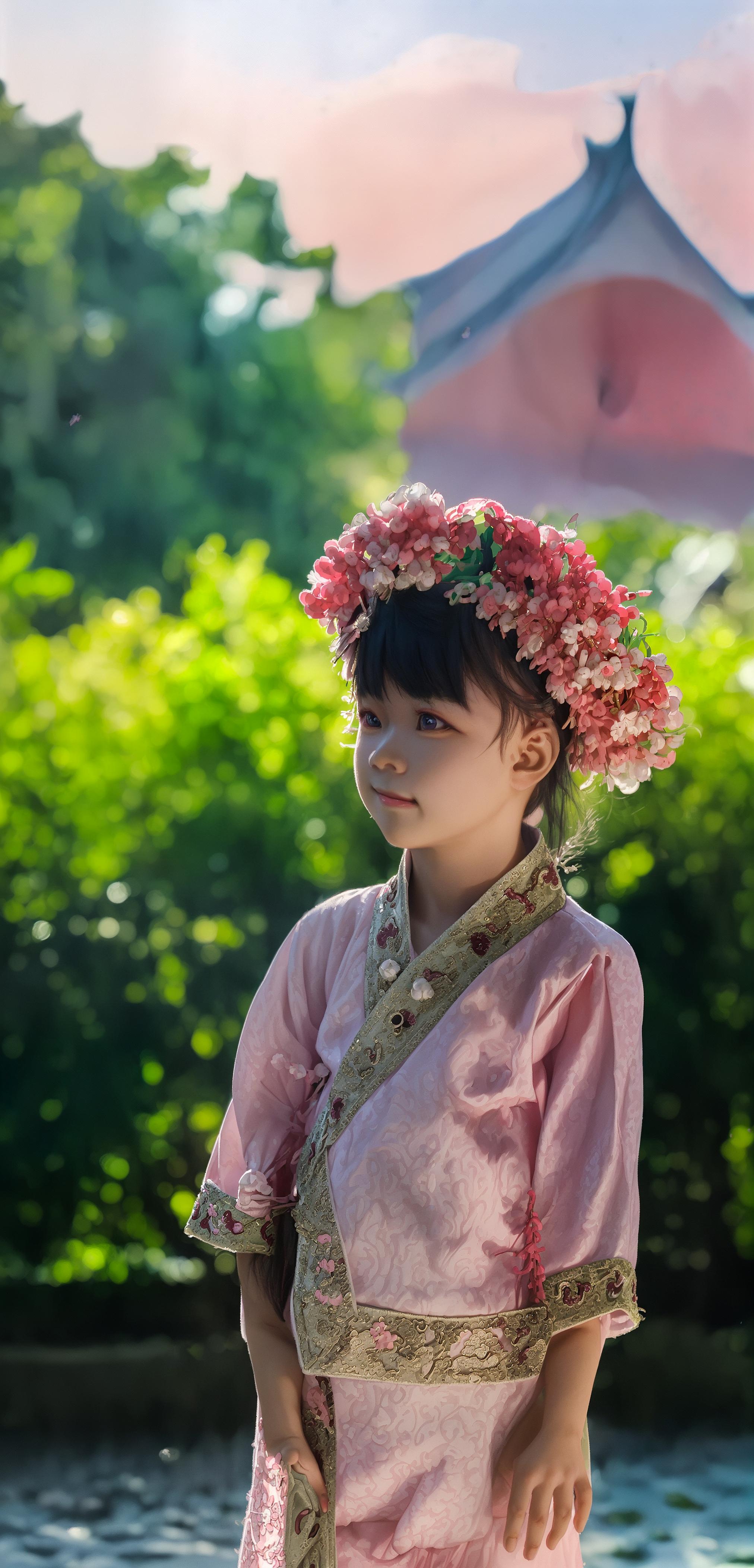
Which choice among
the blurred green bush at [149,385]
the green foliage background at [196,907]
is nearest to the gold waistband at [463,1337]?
the green foliage background at [196,907]

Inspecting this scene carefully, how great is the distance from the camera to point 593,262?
98.5 inches

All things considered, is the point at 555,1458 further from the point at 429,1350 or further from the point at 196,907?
the point at 196,907

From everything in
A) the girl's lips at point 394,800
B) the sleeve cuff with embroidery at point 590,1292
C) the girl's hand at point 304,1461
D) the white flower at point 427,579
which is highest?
the white flower at point 427,579

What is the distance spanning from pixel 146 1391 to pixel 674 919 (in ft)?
3.46

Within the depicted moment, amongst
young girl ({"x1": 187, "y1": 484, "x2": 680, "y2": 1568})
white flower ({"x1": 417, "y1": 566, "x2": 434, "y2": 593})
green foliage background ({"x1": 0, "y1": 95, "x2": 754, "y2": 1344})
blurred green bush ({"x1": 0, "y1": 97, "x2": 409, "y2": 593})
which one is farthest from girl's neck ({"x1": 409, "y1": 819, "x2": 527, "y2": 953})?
blurred green bush ({"x1": 0, "y1": 97, "x2": 409, "y2": 593})

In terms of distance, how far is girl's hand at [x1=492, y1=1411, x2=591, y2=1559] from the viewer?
0.84 meters

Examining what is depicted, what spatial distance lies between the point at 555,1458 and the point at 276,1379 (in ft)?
0.61

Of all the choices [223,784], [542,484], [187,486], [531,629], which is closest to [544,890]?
[531,629]

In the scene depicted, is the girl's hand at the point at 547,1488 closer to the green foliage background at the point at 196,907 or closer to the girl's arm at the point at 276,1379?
the girl's arm at the point at 276,1379

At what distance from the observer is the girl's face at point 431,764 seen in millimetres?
890

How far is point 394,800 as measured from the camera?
0.90 metres

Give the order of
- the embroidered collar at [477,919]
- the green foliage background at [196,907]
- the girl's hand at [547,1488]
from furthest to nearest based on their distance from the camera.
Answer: the green foliage background at [196,907] < the embroidered collar at [477,919] < the girl's hand at [547,1488]

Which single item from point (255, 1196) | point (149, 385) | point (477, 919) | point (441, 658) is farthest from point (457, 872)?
point (149, 385)

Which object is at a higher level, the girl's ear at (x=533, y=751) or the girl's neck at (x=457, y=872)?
the girl's ear at (x=533, y=751)
